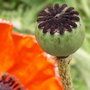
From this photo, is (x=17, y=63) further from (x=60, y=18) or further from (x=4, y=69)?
(x=60, y=18)

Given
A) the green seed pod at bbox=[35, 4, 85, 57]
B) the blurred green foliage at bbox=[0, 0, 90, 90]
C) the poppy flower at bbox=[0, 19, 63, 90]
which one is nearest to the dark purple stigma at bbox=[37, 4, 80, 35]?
the green seed pod at bbox=[35, 4, 85, 57]

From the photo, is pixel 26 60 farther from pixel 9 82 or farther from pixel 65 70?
pixel 65 70

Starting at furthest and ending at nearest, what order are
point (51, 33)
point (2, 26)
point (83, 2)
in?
point (83, 2) < point (2, 26) < point (51, 33)

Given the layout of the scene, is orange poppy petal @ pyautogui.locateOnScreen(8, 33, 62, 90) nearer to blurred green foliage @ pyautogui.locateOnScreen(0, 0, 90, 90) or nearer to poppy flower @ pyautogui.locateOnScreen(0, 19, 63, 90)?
poppy flower @ pyautogui.locateOnScreen(0, 19, 63, 90)

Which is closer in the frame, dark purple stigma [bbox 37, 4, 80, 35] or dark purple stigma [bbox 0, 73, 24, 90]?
dark purple stigma [bbox 37, 4, 80, 35]

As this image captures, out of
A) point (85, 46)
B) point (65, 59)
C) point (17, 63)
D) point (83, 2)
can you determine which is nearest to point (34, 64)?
point (17, 63)

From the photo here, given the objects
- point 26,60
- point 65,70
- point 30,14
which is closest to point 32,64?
point 26,60
